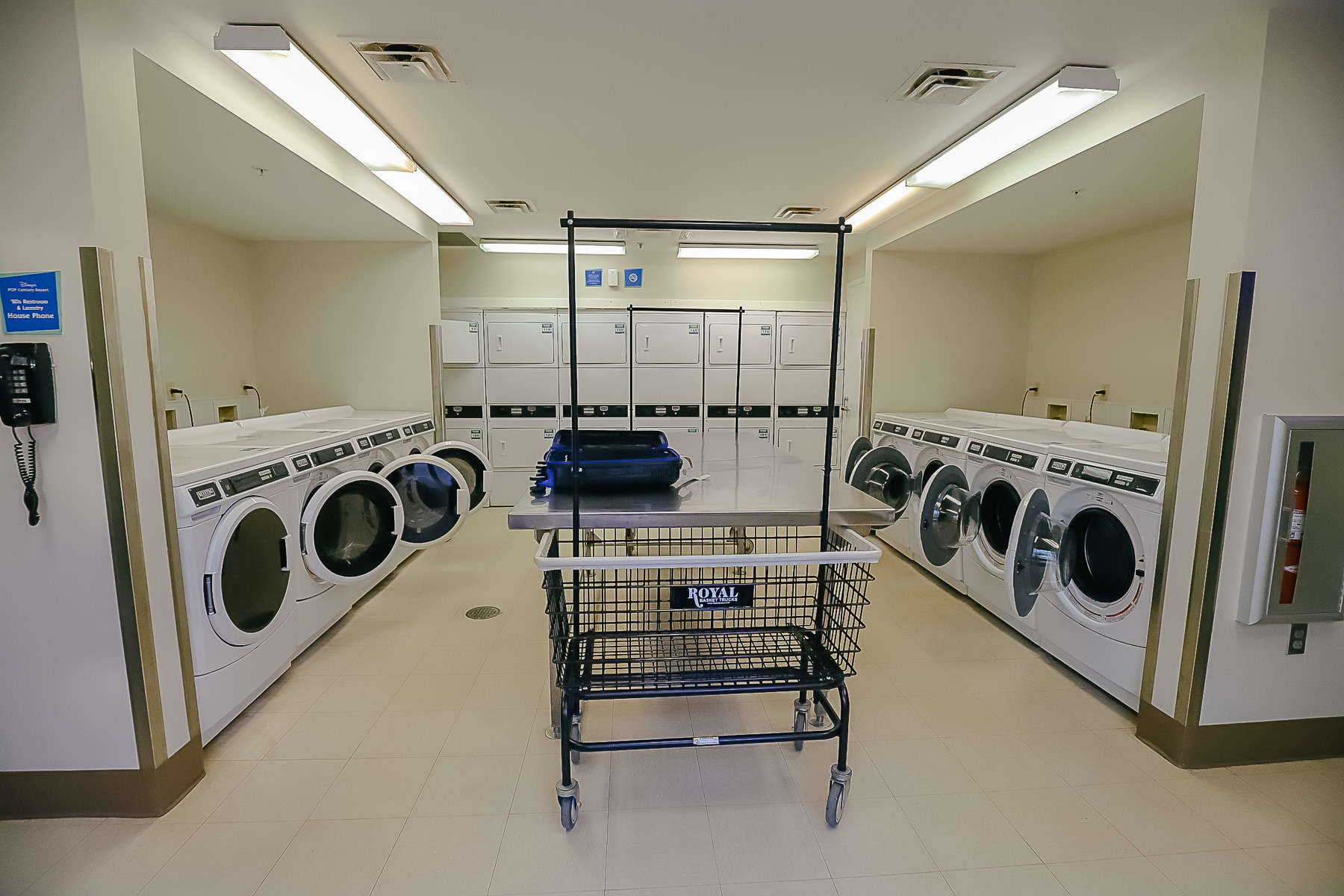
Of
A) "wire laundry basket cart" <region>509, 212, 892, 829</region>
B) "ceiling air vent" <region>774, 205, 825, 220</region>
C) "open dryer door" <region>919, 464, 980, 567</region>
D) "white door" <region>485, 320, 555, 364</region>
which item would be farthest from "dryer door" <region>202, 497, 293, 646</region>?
"ceiling air vent" <region>774, 205, 825, 220</region>

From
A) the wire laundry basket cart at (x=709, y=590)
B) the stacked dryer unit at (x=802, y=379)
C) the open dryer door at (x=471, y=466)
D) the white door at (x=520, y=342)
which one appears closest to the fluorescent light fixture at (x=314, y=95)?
the wire laundry basket cart at (x=709, y=590)

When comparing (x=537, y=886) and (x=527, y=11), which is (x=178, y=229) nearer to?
(x=527, y=11)

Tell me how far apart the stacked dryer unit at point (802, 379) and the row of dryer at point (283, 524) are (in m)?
3.00

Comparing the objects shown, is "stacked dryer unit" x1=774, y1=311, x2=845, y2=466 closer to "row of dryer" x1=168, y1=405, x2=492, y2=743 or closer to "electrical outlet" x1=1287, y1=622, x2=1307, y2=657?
"row of dryer" x1=168, y1=405, x2=492, y2=743

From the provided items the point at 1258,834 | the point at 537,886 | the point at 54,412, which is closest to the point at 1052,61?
the point at 1258,834

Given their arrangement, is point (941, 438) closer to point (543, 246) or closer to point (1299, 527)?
point (1299, 527)

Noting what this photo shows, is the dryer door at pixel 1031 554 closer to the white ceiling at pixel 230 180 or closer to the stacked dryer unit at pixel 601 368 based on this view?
the white ceiling at pixel 230 180

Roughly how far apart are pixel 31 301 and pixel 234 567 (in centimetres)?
102

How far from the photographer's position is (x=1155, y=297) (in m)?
3.60

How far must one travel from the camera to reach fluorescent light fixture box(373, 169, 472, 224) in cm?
336

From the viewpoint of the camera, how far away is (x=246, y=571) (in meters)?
2.24

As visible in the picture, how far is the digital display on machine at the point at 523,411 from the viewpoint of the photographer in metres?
5.49

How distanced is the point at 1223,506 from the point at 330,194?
14.0ft

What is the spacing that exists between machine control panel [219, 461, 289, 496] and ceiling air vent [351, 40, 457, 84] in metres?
1.62
